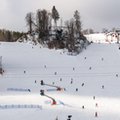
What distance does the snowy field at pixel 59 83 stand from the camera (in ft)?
142

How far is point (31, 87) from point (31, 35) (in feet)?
149

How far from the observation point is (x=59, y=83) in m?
60.4

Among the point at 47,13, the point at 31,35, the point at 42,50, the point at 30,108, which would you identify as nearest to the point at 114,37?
the point at 47,13

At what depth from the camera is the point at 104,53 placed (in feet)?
294

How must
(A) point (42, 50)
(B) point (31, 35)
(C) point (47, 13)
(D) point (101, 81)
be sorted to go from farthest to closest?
(C) point (47, 13) → (B) point (31, 35) → (A) point (42, 50) → (D) point (101, 81)

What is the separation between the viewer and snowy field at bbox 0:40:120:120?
4315cm


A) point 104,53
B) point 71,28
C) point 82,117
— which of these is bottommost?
point 82,117

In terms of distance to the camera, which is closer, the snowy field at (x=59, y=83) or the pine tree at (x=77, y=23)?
the snowy field at (x=59, y=83)

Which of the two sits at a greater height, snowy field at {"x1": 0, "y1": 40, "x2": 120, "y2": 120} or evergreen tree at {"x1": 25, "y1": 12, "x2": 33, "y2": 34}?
evergreen tree at {"x1": 25, "y1": 12, "x2": 33, "y2": 34}

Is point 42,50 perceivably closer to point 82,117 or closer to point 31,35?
point 31,35

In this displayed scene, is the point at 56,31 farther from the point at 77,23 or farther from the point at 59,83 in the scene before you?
the point at 59,83

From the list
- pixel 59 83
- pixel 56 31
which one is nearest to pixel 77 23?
pixel 56 31

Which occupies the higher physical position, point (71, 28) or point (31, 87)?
point (71, 28)

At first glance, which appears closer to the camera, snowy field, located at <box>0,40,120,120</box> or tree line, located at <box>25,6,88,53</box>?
snowy field, located at <box>0,40,120,120</box>
